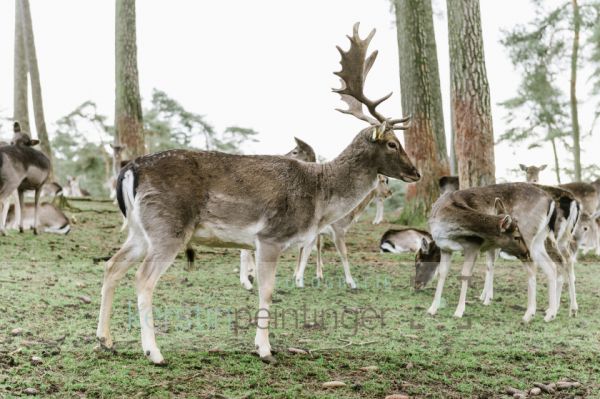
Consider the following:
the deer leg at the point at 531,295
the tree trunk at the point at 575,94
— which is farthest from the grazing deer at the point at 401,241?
the tree trunk at the point at 575,94

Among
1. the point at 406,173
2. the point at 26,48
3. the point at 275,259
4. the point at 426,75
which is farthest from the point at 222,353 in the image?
the point at 26,48

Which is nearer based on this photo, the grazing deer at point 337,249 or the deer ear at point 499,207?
the deer ear at point 499,207

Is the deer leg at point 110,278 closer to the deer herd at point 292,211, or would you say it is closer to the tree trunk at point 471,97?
the deer herd at point 292,211

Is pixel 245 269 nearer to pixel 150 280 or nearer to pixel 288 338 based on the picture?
pixel 288 338

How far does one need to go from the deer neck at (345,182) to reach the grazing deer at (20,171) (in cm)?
696

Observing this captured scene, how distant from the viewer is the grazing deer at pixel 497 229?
745cm

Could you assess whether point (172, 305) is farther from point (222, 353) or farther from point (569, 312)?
point (569, 312)

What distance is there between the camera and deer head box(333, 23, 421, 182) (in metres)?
6.24

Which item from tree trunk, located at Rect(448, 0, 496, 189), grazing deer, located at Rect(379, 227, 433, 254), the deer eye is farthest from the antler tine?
grazing deer, located at Rect(379, 227, 433, 254)

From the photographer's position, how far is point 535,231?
7859 millimetres

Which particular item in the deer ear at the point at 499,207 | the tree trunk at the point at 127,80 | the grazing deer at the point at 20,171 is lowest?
the deer ear at the point at 499,207

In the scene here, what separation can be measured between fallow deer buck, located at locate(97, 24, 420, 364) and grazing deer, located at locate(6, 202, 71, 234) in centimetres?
736

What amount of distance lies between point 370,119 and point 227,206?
1.94m

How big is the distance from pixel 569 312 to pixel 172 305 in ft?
14.9
